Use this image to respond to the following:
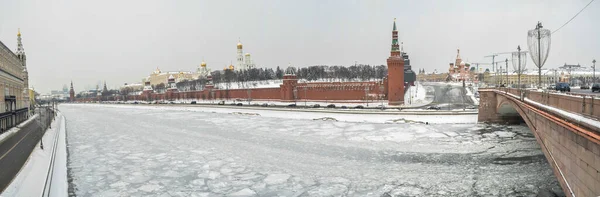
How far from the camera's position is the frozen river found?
10.4 meters

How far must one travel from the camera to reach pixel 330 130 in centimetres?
2303

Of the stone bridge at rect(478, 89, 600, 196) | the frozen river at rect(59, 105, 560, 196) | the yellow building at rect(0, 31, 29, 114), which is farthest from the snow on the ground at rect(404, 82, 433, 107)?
the yellow building at rect(0, 31, 29, 114)

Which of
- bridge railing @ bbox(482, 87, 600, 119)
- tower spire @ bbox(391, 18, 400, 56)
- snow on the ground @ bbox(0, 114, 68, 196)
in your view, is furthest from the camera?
tower spire @ bbox(391, 18, 400, 56)

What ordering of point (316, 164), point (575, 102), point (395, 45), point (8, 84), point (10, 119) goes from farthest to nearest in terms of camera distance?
point (395, 45) → point (8, 84) → point (10, 119) → point (316, 164) → point (575, 102)

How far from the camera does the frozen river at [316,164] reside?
1037 centimetres

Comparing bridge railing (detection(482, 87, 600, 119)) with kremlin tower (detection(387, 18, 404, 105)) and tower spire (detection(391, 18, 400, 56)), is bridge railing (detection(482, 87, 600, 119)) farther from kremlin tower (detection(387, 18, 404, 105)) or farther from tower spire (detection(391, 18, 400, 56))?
tower spire (detection(391, 18, 400, 56))

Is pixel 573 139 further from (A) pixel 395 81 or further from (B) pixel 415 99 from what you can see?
(B) pixel 415 99

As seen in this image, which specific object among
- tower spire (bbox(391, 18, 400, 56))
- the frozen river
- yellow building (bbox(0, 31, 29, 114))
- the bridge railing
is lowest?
the frozen river

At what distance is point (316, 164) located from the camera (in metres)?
13.4

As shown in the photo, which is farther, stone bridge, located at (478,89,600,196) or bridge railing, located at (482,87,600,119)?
bridge railing, located at (482,87,600,119)

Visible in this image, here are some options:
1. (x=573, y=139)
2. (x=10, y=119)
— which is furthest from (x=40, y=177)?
(x=10, y=119)

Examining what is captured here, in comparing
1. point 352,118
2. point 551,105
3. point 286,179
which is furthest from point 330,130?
point 551,105

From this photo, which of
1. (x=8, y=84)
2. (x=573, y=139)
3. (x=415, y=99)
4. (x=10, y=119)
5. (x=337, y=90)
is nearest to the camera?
(x=573, y=139)

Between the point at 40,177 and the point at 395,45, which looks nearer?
the point at 40,177
